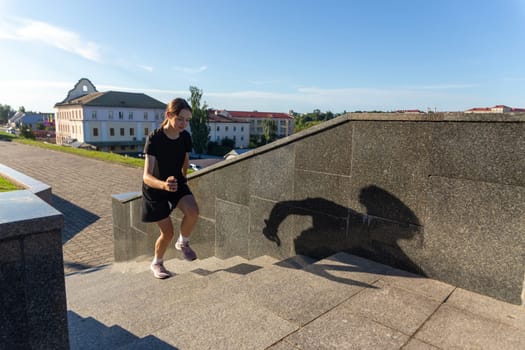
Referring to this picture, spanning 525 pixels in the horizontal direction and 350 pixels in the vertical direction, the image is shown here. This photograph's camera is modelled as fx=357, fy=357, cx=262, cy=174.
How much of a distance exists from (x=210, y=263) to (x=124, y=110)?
69423 mm

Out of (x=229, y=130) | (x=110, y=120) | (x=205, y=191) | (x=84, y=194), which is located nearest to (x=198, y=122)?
(x=110, y=120)

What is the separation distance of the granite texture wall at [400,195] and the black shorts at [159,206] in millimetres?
1189

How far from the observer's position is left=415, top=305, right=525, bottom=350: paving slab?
2.28 m

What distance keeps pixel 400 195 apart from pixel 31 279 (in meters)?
3.04

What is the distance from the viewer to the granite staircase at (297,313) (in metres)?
2.31

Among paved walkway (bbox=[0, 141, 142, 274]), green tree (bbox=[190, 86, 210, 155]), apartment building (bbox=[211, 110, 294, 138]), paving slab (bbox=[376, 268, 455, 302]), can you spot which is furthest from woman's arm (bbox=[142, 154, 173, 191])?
apartment building (bbox=[211, 110, 294, 138])

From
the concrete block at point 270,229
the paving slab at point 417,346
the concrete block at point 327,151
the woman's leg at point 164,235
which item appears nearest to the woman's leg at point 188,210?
the woman's leg at point 164,235

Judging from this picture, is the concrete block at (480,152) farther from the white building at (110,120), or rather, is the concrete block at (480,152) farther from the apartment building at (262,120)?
the apartment building at (262,120)

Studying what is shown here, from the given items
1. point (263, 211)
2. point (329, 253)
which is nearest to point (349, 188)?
point (329, 253)

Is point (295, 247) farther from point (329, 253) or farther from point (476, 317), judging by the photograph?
point (476, 317)

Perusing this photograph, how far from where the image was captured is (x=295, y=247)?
442 cm

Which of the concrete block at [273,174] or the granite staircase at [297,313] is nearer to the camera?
the granite staircase at [297,313]

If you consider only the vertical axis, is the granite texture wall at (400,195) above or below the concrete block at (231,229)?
above

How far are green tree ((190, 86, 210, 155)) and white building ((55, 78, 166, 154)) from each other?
14.1 metres
